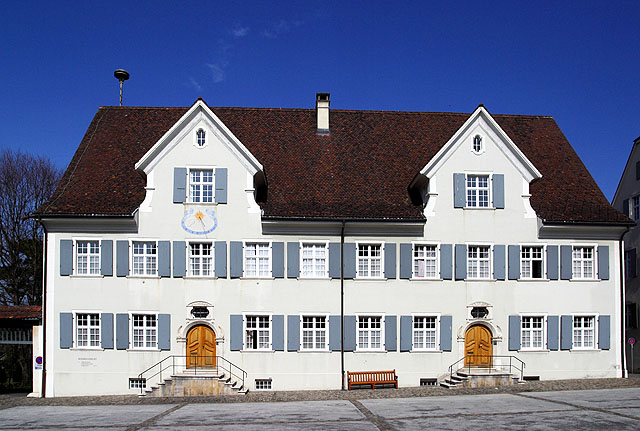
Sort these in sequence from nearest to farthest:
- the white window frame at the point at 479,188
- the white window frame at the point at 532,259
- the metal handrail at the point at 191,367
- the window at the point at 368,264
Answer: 1. the metal handrail at the point at 191,367
2. the window at the point at 368,264
3. the white window frame at the point at 532,259
4. the white window frame at the point at 479,188

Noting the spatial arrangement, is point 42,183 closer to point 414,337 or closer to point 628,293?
point 414,337

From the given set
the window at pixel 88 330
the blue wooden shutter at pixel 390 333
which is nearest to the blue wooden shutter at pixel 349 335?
the blue wooden shutter at pixel 390 333

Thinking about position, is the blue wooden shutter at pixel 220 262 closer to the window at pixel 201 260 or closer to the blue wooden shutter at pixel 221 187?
the window at pixel 201 260

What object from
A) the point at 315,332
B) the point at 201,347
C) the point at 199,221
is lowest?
the point at 201,347

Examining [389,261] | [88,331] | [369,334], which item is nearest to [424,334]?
[369,334]

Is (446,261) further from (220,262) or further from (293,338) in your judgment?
(220,262)

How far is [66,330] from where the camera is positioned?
22.5m

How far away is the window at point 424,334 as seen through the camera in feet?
76.4

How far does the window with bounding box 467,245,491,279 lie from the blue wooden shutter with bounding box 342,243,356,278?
4628 millimetres

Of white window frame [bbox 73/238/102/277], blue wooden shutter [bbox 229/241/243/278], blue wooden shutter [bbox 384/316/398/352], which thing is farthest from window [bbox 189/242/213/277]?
blue wooden shutter [bbox 384/316/398/352]

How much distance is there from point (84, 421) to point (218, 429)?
4.38m

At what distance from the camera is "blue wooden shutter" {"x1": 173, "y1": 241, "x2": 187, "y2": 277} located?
75.0 feet

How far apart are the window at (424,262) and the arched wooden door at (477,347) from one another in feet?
8.83

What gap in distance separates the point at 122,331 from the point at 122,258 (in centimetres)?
277
